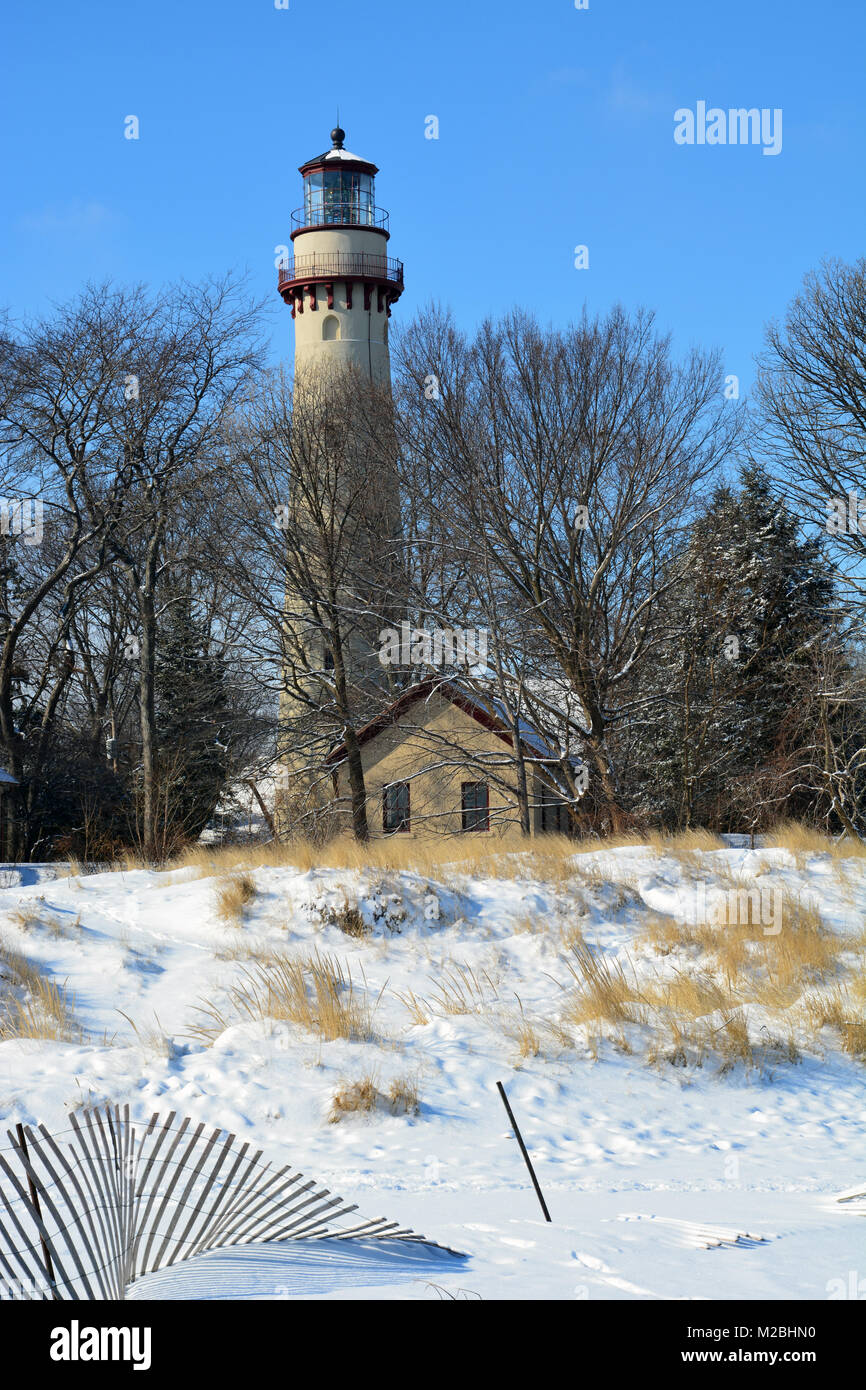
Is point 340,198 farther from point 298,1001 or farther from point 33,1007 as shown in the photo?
point 33,1007

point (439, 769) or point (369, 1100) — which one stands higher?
point (439, 769)

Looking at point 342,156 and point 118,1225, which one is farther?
point 342,156

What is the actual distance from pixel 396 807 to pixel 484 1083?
23.6 m

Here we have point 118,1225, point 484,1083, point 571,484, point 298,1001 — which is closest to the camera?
point 118,1225

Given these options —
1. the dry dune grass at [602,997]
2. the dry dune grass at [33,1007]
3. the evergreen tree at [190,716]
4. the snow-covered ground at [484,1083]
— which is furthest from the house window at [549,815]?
the dry dune grass at [33,1007]

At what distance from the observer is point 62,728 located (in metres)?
37.7

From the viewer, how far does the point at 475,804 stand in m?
30.9

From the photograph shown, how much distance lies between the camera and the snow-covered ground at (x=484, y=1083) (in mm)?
4367

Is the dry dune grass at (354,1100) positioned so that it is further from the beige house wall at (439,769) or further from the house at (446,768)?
the house at (446,768)

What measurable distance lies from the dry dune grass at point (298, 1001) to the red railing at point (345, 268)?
103 feet

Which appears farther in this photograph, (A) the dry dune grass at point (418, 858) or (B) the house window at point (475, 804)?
(B) the house window at point (475, 804)

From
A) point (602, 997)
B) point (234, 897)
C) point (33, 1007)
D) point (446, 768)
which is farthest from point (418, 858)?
point (446, 768)

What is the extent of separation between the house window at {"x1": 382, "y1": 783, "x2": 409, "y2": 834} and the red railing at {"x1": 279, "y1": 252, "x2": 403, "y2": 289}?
55.2 ft
